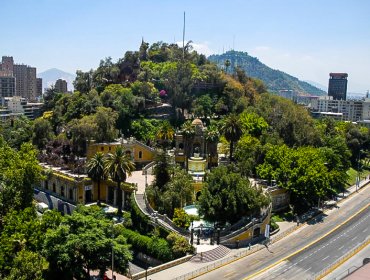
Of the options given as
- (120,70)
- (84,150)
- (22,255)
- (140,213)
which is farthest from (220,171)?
(120,70)

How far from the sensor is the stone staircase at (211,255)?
48.6 metres

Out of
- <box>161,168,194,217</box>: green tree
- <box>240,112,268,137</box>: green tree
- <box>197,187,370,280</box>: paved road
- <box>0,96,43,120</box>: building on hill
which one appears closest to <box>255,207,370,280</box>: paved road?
<box>197,187,370,280</box>: paved road

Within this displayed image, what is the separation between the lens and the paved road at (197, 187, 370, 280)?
1821 inches

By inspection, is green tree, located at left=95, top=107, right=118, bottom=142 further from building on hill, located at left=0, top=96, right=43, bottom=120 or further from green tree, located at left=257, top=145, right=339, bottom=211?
building on hill, located at left=0, top=96, right=43, bottom=120

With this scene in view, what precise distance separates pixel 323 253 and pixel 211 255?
49.6ft

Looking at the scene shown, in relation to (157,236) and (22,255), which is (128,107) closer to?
(157,236)

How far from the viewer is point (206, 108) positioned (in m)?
106

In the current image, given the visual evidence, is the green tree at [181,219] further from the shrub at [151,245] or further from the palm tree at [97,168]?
the palm tree at [97,168]

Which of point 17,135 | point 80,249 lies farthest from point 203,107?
point 80,249

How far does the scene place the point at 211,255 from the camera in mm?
49625

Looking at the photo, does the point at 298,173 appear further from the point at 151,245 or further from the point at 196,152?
the point at 151,245

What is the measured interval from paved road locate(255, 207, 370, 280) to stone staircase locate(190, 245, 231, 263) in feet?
20.2

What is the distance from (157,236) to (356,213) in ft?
124

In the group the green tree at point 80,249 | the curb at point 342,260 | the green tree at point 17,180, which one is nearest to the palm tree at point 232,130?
the curb at point 342,260
